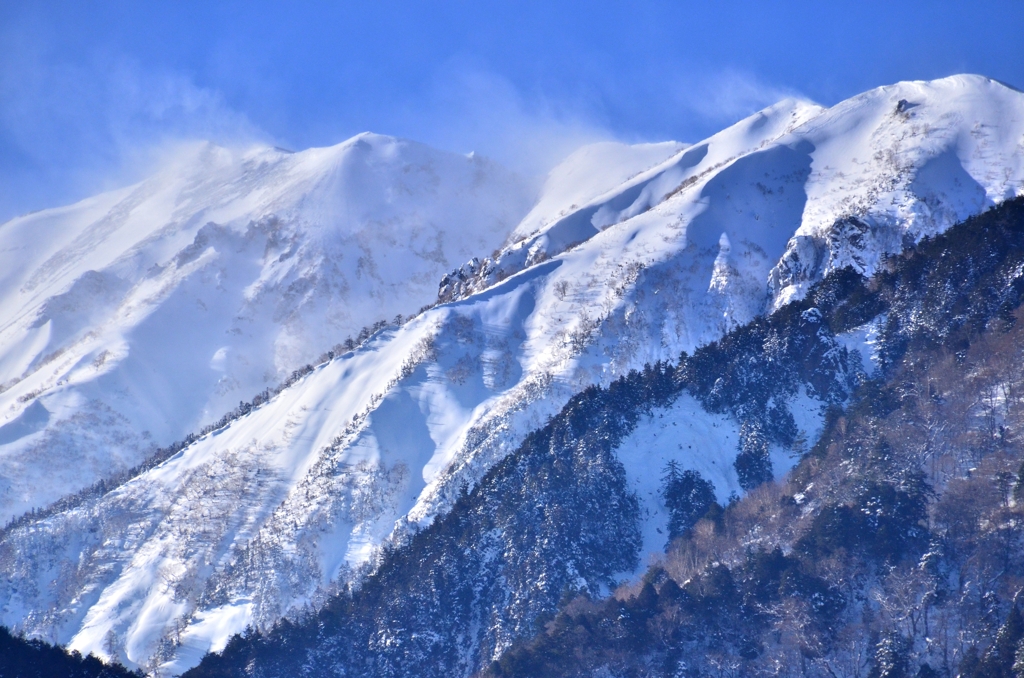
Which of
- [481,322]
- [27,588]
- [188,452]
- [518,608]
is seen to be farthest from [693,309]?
[27,588]

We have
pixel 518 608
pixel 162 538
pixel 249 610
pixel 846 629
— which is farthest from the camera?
pixel 162 538

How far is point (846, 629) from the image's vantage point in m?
103

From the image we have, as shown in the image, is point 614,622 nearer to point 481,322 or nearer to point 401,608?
point 401,608

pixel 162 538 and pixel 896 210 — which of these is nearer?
pixel 162 538

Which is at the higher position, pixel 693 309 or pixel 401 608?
pixel 693 309

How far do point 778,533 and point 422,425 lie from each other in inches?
2477

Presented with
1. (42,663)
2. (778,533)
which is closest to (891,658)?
(778,533)

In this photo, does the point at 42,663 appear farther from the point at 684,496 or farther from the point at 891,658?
the point at 891,658

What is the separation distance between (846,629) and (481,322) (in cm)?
9431

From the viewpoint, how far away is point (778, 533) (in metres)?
116

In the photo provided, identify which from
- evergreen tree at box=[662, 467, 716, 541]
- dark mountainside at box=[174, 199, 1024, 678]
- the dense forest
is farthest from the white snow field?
the dense forest

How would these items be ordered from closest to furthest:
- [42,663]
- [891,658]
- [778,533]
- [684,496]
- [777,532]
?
[42,663], [891,658], [778,533], [777,532], [684,496]

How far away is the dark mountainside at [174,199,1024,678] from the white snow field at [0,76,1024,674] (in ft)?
16.8

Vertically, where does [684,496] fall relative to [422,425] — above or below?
below
